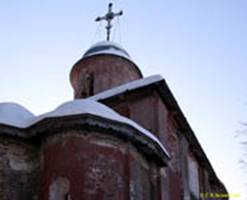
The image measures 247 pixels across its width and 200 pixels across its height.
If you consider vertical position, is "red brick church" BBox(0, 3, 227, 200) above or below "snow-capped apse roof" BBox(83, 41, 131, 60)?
Result: below

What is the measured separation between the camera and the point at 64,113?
46.5ft

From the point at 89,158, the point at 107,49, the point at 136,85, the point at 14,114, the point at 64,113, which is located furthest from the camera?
the point at 107,49

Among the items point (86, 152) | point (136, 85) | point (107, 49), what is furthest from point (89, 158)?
point (107, 49)

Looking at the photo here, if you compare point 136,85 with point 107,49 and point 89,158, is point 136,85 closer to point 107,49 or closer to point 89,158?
point 89,158

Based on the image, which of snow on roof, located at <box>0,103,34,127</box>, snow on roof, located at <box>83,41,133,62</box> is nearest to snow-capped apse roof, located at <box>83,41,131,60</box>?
snow on roof, located at <box>83,41,133,62</box>

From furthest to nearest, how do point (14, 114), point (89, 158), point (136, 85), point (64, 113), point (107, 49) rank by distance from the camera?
point (107, 49), point (136, 85), point (14, 114), point (64, 113), point (89, 158)

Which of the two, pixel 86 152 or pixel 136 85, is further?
pixel 136 85

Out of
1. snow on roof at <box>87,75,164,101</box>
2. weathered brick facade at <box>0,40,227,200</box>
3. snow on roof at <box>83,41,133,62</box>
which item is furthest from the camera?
snow on roof at <box>83,41,133,62</box>

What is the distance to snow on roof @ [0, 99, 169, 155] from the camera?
1418 centimetres

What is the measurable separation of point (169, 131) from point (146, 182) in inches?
131

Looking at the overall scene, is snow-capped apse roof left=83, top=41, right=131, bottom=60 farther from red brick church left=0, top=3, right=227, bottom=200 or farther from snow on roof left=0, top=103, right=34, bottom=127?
snow on roof left=0, top=103, right=34, bottom=127

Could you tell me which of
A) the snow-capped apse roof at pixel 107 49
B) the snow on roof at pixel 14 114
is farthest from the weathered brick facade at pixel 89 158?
the snow-capped apse roof at pixel 107 49

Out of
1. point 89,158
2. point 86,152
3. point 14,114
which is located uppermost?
point 14,114

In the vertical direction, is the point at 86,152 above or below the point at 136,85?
below
